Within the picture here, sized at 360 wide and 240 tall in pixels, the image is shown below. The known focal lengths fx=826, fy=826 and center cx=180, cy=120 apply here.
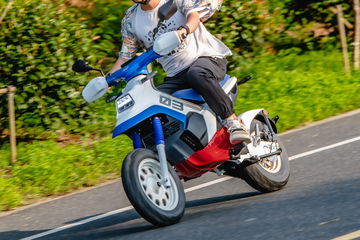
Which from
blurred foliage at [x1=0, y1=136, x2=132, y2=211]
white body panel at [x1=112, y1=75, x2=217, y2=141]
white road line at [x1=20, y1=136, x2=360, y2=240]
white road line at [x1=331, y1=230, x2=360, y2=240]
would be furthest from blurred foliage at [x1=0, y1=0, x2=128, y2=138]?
white road line at [x1=331, y1=230, x2=360, y2=240]

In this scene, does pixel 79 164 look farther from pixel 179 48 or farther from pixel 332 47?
pixel 332 47

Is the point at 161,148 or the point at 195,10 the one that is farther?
the point at 195,10

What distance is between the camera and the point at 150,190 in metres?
6.16

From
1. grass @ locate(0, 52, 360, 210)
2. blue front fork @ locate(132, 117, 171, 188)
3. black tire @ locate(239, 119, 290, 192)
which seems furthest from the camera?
grass @ locate(0, 52, 360, 210)

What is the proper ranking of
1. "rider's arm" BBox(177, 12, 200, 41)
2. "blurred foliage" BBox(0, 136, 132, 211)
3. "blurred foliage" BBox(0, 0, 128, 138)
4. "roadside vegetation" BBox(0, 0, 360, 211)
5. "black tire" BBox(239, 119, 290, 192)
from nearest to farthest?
1. "rider's arm" BBox(177, 12, 200, 41)
2. "black tire" BBox(239, 119, 290, 192)
3. "blurred foliage" BBox(0, 136, 132, 211)
4. "roadside vegetation" BBox(0, 0, 360, 211)
5. "blurred foliage" BBox(0, 0, 128, 138)

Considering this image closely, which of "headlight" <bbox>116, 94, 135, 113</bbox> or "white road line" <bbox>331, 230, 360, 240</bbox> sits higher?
"headlight" <bbox>116, 94, 135, 113</bbox>

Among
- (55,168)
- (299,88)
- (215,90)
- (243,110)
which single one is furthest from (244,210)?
(299,88)

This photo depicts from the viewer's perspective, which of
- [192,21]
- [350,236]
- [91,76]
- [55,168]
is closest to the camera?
[350,236]

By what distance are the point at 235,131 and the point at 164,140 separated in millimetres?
602

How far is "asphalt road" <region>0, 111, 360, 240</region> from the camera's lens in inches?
229

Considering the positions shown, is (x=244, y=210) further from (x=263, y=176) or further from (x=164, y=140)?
(x=164, y=140)

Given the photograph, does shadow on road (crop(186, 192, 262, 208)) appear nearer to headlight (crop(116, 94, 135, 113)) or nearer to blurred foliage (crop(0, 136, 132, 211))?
headlight (crop(116, 94, 135, 113))

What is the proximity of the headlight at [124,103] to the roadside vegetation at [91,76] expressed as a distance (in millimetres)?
2397

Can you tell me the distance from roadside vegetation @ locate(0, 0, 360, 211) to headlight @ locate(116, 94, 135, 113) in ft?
7.86
